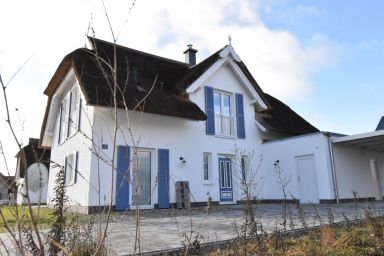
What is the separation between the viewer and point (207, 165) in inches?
551

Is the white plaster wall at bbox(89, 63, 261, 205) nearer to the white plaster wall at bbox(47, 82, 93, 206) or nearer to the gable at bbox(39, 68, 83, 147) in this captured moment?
the white plaster wall at bbox(47, 82, 93, 206)

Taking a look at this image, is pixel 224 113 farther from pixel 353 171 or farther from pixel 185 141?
pixel 353 171

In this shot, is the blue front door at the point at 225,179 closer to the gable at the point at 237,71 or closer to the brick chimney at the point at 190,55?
the gable at the point at 237,71

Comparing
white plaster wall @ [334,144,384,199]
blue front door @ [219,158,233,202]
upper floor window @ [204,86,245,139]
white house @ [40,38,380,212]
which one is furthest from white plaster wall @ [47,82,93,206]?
white plaster wall @ [334,144,384,199]

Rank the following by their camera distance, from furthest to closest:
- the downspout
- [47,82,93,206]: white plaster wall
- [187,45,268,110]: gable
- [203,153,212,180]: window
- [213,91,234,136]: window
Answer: [213,91,234,136]: window → [187,45,268,110]: gable → [203,153,212,180]: window → the downspout → [47,82,93,206]: white plaster wall

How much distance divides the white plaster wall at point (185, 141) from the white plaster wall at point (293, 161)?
751 millimetres

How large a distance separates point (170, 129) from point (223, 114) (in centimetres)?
324

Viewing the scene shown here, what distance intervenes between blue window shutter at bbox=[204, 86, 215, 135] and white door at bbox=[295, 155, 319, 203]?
4.03 meters

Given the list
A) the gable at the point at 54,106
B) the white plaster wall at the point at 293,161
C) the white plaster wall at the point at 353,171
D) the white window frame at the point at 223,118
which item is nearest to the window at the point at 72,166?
the gable at the point at 54,106

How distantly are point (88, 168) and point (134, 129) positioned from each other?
2030 millimetres

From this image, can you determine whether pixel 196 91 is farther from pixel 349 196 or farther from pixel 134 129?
pixel 349 196

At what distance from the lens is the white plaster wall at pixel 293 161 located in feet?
44.6

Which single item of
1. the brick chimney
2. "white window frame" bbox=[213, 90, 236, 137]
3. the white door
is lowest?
the white door

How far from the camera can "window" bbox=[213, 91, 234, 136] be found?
14781 mm
